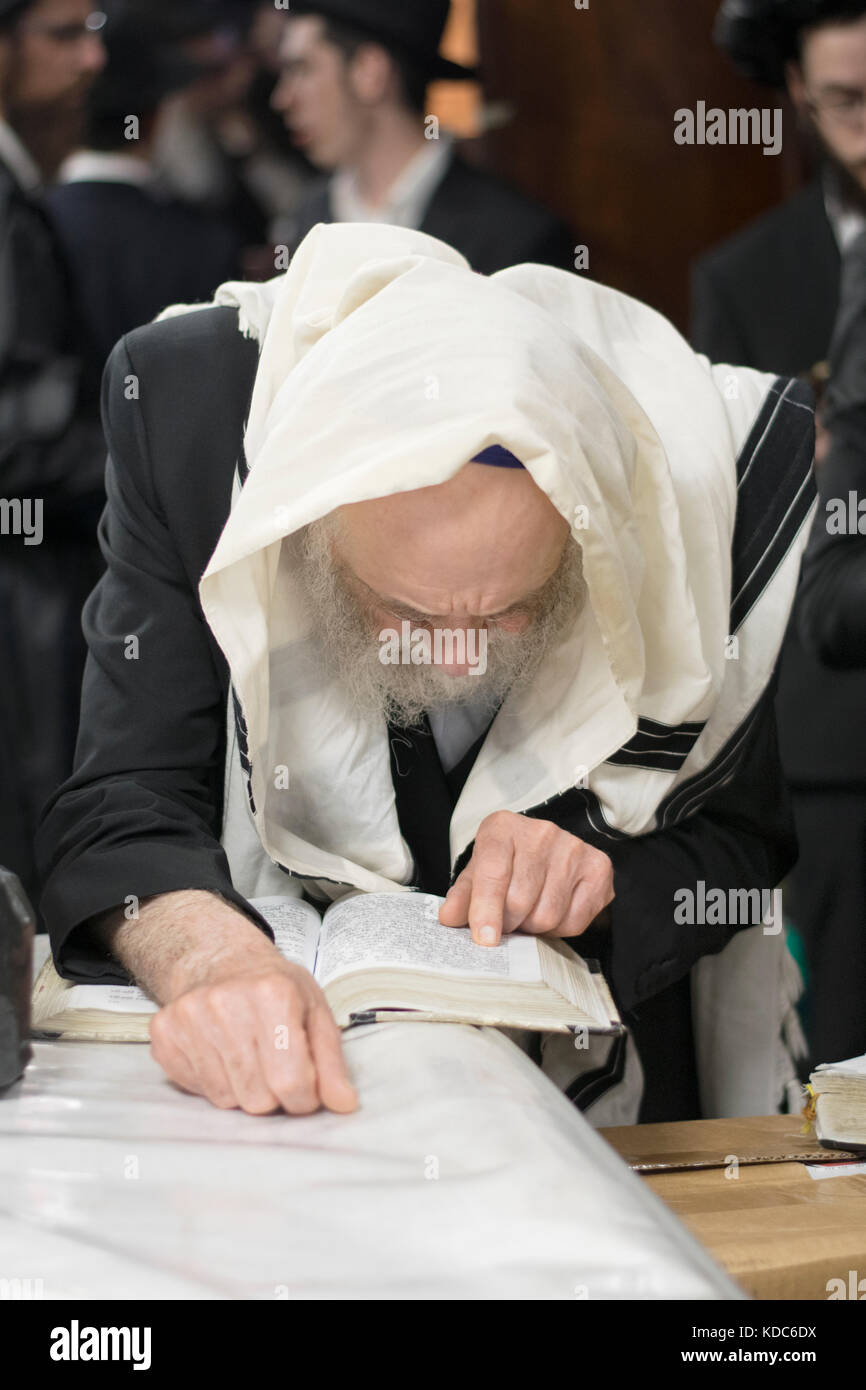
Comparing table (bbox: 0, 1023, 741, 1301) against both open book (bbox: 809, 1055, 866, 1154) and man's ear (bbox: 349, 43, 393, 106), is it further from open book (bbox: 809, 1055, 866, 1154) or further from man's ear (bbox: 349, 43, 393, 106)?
man's ear (bbox: 349, 43, 393, 106)

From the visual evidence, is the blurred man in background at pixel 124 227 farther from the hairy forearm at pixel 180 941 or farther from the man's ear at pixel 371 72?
the hairy forearm at pixel 180 941

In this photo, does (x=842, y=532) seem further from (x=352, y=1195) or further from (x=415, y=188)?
(x=415, y=188)

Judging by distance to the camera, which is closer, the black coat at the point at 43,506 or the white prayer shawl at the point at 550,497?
the white prayer shawl at the point at 550,497

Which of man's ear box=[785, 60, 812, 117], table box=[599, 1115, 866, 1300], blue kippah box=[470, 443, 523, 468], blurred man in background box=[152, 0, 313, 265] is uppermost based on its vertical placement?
blurred man in background box=[152, 0, 313, 265]

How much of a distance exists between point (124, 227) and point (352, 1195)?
316cm

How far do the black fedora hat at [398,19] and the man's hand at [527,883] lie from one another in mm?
3195

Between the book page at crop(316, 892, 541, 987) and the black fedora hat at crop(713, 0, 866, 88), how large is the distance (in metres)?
2.52

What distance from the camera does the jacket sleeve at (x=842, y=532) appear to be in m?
2.65

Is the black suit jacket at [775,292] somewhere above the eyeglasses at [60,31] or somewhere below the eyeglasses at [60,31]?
below

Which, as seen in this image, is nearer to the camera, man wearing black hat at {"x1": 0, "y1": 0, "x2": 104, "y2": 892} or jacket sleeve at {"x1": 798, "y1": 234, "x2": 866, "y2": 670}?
jacket sleeve at {"x1": 798, "y1": 234, "x2": 866, "y2": 670}

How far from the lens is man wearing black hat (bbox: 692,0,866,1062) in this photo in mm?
Result: 3240

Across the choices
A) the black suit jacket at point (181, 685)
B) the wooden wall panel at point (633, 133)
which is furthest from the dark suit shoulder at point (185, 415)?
the wooden wall panel at point (633, 133)

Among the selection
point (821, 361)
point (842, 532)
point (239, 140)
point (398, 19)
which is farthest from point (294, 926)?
point (239, 140)

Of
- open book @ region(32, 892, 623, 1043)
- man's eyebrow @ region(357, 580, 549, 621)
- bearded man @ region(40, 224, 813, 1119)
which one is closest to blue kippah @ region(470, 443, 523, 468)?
bearded man @ region(40, 224, 813, 1119)
